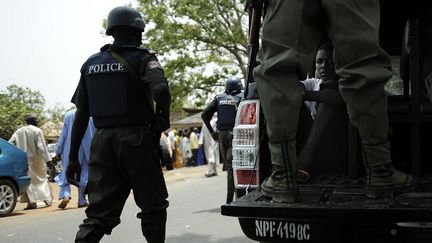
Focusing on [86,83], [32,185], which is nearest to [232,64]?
[32,185]

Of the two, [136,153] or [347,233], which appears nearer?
[347,233]

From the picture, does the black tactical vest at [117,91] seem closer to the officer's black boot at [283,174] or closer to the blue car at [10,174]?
the officer's black boot at [283,174]

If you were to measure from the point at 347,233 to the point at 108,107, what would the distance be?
1926 mm

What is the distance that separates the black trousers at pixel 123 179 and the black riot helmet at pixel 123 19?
2.49ft

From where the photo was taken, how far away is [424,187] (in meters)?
3.22

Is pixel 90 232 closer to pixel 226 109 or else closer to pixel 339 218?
pixel 339 218

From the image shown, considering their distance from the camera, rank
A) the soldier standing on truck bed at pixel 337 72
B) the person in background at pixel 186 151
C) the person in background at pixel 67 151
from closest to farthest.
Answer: the soldier standing on truck bed at pixel 337 72, the person in background at pixel 67 151, the person in background at pixel 186 151

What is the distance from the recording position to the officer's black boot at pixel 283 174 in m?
2.94

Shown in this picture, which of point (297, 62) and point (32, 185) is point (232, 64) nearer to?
point (32, 185)

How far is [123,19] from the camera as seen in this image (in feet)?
13.1

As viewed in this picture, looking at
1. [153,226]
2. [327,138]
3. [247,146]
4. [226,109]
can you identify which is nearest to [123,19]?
[247,146]

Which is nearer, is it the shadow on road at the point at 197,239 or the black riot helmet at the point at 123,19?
the black riot helmet at the point at 123,19

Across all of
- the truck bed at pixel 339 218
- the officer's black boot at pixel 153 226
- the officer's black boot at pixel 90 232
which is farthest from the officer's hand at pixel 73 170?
the truck bed at pixel 339 218

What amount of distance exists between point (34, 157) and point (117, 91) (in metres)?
7.09
